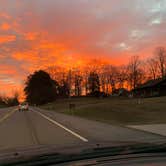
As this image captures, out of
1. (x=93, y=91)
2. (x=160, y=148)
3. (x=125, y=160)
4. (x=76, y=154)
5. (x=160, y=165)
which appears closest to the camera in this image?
A: (x=160, y=165)

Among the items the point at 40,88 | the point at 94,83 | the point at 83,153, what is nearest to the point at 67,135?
the point at 83,153

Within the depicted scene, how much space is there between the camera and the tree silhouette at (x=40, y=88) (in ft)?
377

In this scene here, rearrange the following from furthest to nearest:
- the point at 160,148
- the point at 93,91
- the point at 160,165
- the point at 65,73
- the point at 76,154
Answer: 1. the point at 65,73
2. the point at 93,91
3. the point at 160,148
4. the point at 76,154
5. the point at 160,165

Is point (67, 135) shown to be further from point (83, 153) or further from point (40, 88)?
point (40, 88)

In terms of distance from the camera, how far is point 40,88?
4508 inches

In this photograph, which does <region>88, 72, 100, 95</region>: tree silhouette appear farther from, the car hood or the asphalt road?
the car hood

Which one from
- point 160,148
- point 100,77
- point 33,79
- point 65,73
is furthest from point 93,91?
point 160,148

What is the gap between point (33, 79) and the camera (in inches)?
4702

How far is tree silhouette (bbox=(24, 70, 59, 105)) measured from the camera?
114938mm

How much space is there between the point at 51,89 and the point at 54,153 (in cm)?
11317

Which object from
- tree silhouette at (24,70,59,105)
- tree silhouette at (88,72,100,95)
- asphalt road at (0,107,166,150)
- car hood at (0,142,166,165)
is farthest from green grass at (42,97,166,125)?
tree silhouette at (88,72,100,95)

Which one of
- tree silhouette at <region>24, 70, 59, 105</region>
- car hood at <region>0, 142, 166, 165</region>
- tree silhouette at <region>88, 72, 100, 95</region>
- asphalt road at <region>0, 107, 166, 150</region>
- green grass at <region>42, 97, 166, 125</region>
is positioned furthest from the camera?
tree silhouette at <region>88, 72, 100, 95</region>

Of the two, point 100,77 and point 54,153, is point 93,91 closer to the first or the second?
point 100,77

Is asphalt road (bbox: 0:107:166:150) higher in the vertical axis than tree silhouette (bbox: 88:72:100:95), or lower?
lower
